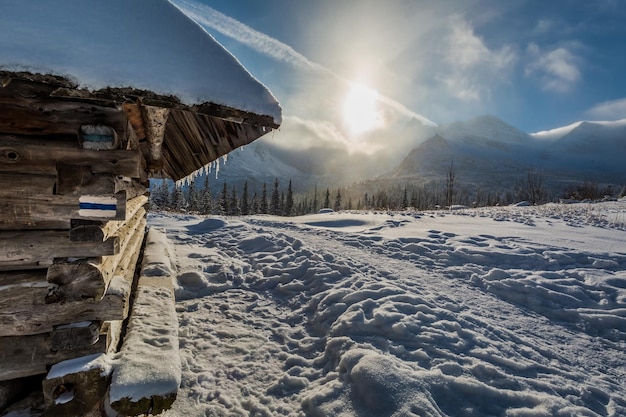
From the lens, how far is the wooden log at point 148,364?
2.69 meters

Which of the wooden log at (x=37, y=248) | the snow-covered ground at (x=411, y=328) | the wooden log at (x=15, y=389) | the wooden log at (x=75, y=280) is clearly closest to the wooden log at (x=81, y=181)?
the wooden log at (x=37, y=248)

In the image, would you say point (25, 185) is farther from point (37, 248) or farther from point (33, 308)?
point (33, 308)

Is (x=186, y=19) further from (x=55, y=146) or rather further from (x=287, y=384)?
(x=287, y=384)

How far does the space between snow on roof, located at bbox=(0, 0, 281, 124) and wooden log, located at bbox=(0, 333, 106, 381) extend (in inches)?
94.8

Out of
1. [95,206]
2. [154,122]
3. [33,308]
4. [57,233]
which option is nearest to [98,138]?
[95,206]

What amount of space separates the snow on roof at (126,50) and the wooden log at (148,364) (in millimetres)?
2503

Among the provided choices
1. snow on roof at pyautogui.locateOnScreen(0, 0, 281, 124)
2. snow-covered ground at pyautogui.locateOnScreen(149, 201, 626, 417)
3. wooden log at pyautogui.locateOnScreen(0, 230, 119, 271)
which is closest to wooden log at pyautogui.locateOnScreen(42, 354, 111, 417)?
snow-covered ground at pyautogui.locateOnScreen(149, 201, 626, 417)

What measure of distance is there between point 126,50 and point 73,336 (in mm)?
2668

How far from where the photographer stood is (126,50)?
2.70 m

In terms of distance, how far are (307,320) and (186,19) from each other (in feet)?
14.9

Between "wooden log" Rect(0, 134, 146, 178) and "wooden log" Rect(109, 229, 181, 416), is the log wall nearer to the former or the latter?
"wooden log" Rect(0, 134, 146, 178)

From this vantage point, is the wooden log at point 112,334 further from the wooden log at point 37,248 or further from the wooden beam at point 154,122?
the wooden beam at point 154,122

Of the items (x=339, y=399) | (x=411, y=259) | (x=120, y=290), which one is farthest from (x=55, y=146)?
(x=411, y=259)

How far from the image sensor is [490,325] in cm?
463
